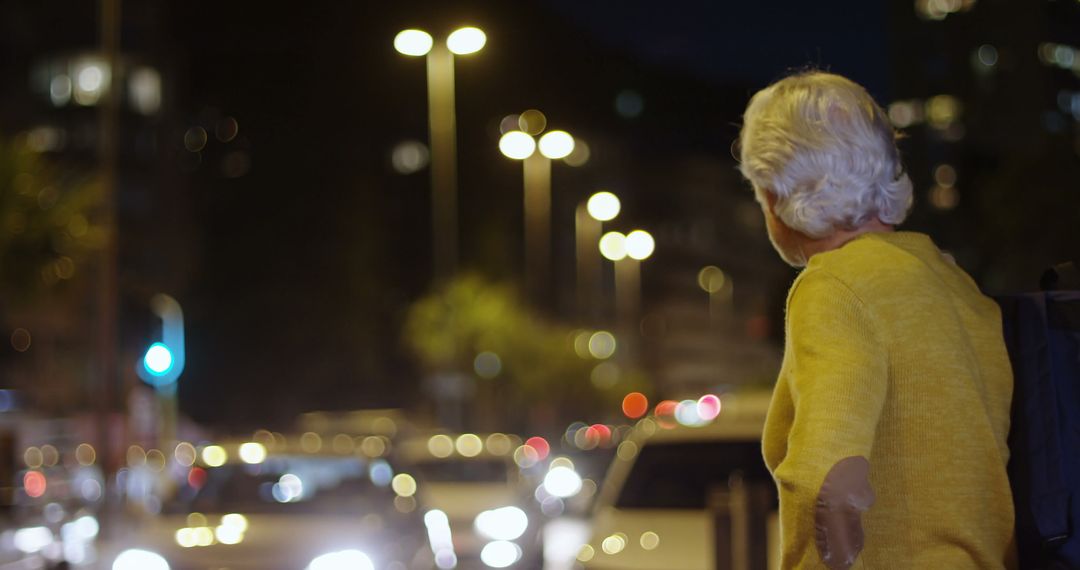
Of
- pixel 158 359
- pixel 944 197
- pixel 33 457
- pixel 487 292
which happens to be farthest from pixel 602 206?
pixel 944 197

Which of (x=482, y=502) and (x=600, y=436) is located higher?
(x=600, y=436)

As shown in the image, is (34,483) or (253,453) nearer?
(253,453)

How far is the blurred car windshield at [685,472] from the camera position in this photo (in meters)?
8.97

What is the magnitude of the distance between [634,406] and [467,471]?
185 feet

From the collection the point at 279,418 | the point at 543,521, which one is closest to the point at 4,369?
the point at 279,418

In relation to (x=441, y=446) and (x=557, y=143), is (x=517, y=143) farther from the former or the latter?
(x=441, y=446)

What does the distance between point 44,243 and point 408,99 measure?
52.3 metres

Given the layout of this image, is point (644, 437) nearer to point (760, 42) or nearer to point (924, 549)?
point (760, 42)

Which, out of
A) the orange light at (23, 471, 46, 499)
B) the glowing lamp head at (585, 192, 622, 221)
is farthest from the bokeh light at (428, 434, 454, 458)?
the glowing lamp head at (585, 192, 622, 221)

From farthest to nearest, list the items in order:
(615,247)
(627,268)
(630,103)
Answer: (627,268)
(630,103)
(615,247)

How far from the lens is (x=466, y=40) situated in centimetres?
3016

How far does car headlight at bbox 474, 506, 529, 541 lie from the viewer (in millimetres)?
18281

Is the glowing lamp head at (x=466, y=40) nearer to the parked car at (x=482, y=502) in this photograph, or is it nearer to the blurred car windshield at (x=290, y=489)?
the parked car at (x=482, y=502)

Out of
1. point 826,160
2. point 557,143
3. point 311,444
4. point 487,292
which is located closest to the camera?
point 826,160
